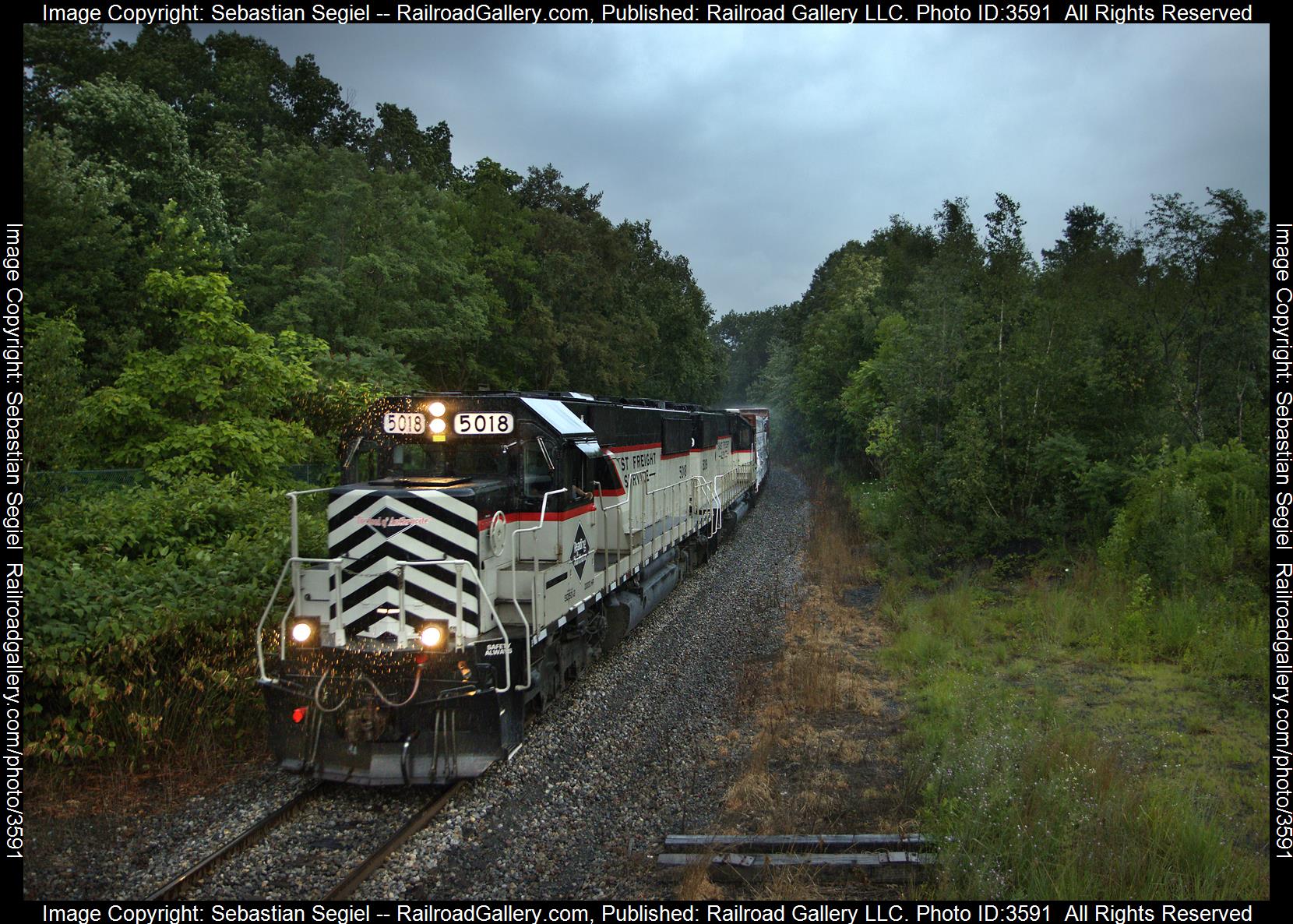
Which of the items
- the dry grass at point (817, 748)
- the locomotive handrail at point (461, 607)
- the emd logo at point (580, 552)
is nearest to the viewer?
the dry grass at point (817, 748)

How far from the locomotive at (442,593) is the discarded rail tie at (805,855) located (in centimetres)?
194

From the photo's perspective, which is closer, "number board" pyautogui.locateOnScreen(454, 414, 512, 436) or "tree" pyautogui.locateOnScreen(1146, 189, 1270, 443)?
"number board" pyautogui.locateOnScreen(454, 414, 512, 436)

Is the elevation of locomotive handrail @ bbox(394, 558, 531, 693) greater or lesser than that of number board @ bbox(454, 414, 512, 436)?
lesser

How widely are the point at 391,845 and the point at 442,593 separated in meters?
2.08

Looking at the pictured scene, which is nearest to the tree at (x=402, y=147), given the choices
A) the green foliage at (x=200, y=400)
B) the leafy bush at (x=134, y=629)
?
the green foliage at (x=200, y=400)

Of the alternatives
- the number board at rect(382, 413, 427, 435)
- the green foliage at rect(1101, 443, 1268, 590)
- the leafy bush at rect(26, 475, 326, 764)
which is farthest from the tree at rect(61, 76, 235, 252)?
the green foliage at rect(1101, 443, 1268, 590)

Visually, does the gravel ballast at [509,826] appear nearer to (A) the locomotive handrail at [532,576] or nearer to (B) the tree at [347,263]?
(A) the locomotive handrail at [532,576]

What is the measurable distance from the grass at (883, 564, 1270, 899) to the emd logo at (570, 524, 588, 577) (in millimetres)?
3928

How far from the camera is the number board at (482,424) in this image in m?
7.82

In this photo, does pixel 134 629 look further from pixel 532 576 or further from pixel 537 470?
pixel 537 470

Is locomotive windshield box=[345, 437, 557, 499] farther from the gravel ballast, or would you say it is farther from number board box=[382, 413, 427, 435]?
the gravel ballast

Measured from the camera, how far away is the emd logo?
885 centimetres

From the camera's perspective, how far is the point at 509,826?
6141mm

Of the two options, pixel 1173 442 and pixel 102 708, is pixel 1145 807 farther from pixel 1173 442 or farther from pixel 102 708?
pixel 1173 442
